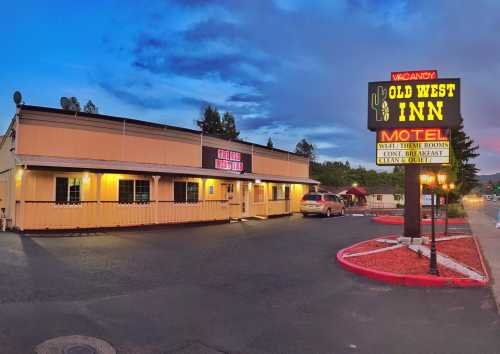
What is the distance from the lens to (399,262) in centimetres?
999

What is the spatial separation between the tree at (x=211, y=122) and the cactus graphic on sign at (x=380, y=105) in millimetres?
51199

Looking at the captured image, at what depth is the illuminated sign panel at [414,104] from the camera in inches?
480

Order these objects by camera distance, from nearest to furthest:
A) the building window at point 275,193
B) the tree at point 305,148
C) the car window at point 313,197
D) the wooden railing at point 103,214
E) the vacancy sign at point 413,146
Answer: the vacancy sign at point 413,146
the wooden railing at point 103,214
the car window at point 313,197
the building window at point 275,193
the tree at point 305,148

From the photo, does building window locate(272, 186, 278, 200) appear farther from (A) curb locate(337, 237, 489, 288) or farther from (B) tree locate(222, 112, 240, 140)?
(B) tree locate(222, 112, 240, 140)

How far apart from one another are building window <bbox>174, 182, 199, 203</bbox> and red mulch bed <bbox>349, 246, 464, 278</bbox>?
41.6ft

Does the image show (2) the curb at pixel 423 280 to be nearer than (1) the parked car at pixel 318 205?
Yes

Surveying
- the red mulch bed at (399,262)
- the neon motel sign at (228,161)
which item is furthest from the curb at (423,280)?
the neon motel sign at (228,161)

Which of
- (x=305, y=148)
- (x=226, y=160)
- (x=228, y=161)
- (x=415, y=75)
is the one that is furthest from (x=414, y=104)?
(x=305, y=148)

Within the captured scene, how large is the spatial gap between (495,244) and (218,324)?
12.4 m

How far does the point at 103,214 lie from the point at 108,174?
6.76 ft

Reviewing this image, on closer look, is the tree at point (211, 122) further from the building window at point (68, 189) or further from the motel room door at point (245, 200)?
the building window at point (68, 189)

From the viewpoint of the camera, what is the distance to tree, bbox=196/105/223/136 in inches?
2488

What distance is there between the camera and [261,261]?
35.5ft

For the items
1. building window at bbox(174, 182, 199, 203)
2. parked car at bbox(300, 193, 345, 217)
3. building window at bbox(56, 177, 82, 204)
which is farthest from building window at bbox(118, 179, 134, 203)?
parked car at bbox(300, 193, 345, 217)
